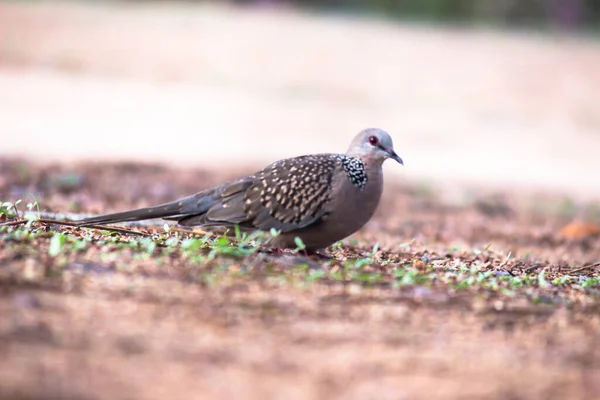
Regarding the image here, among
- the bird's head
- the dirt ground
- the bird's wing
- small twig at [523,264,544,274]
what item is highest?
the bird's head

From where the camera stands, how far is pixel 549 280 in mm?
5410

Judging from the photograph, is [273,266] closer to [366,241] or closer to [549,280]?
[549,280]

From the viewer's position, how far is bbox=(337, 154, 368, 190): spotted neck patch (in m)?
5.60

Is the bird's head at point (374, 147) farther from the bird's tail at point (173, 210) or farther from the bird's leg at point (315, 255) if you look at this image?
the bird's tail at point (173, 210)

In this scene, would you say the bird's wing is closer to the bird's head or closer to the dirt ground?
the bird's head

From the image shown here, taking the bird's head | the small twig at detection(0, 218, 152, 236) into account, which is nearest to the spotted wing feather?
the bird's head

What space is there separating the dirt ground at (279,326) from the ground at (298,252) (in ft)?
0.04

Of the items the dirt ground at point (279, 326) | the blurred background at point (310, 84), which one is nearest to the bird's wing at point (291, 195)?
the dirt ground at point (279, 326)

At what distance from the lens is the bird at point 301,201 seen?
5488mm

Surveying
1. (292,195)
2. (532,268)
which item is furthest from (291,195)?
(532,268)

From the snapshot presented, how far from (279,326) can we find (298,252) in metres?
1.84

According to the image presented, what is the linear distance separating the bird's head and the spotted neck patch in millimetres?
70

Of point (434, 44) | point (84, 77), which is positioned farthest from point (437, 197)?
point (434, 44)

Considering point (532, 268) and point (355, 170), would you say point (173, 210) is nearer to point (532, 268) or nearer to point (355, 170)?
point (355, 170)
